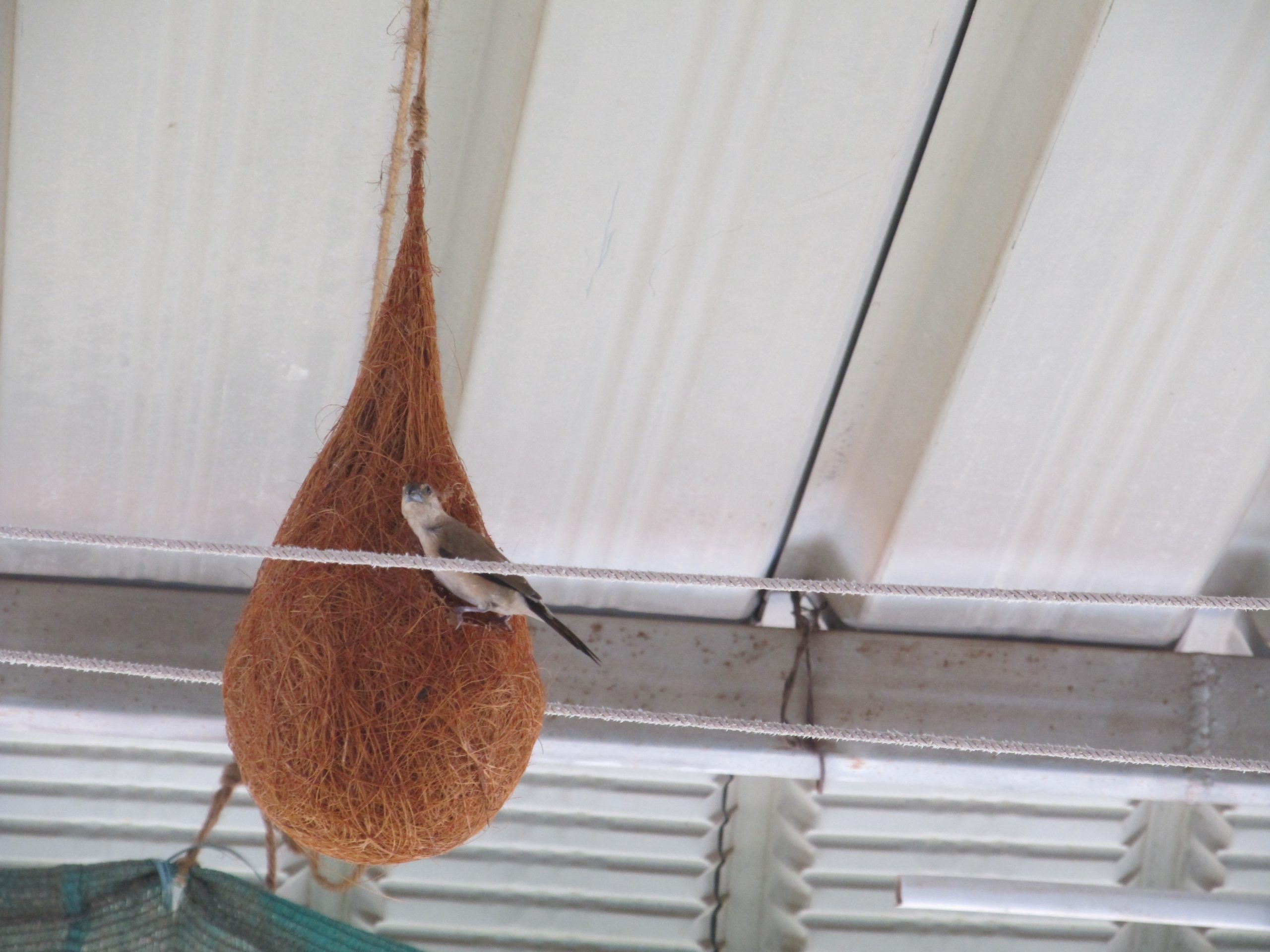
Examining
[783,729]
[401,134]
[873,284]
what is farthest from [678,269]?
[783,729]

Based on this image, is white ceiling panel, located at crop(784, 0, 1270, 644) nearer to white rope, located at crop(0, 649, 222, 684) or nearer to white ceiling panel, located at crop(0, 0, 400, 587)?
white ceiling panel, located at crop(0, 0, 400, 587)

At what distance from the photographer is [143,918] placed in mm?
2092

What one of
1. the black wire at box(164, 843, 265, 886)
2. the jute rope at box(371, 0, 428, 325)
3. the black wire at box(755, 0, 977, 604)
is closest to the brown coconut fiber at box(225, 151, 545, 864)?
the jute rope at box(371, 0, 428, 325)

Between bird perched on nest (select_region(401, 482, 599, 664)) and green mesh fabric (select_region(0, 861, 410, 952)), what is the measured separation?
3.23 feet

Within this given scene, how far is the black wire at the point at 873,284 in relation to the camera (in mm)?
1644

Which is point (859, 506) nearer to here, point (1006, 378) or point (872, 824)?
point (1006, 378)

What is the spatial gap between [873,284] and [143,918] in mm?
1770

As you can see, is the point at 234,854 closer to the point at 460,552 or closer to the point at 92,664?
the point at 92,664

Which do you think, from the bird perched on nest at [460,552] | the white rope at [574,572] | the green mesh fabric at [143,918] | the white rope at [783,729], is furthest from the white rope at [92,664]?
the green mesh fabric at [143,918]

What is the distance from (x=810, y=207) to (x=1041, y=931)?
73.7 inches

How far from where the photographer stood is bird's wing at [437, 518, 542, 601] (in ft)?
4.60

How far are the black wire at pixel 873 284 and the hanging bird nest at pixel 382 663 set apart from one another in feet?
2.51

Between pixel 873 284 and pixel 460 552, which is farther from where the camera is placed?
pixel 873 284

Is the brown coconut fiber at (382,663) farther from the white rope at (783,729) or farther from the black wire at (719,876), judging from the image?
the black wire at (719,876)
